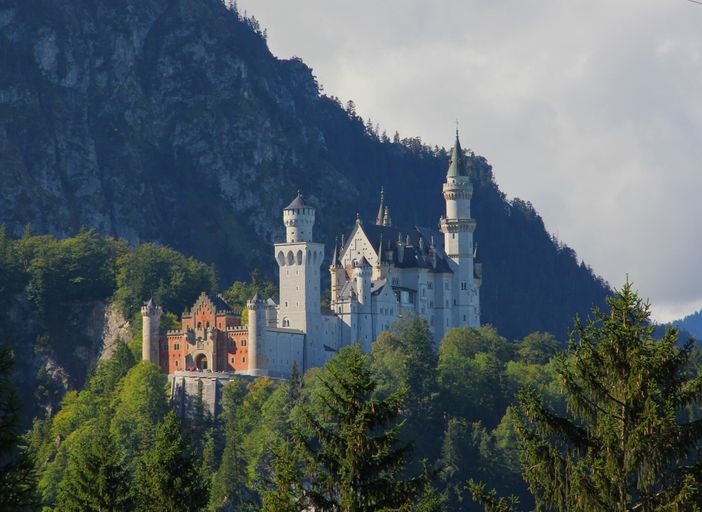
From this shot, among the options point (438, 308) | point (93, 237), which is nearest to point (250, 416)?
point (438, 308)

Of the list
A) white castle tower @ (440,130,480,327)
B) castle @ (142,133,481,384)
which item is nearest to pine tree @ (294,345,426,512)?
castle @ (142,133,481,384)

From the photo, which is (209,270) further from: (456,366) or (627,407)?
(627,407)

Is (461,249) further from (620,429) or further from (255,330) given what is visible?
(620,429)

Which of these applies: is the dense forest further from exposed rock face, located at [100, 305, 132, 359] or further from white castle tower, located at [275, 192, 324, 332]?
exposed rock face, located at [100, 305, 132, 359]

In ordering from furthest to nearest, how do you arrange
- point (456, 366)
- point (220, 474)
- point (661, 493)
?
point (456, 366), point (220, 474), point (661, 493)

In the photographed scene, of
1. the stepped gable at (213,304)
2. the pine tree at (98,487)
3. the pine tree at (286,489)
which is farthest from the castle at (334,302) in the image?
the pine tree at (286,489)

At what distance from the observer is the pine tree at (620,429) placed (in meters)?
29.0

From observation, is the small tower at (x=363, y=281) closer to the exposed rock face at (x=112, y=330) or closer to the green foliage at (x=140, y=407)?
the green foliage at (x=140, y=407)

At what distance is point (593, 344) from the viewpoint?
30.8 m

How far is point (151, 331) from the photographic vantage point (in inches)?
5039

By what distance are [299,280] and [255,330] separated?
9.11m

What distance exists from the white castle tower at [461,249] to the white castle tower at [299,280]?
18555 millimetres

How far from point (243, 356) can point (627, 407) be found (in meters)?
94.8

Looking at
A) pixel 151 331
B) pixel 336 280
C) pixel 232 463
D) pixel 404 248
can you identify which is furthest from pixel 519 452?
pixel 404 248
